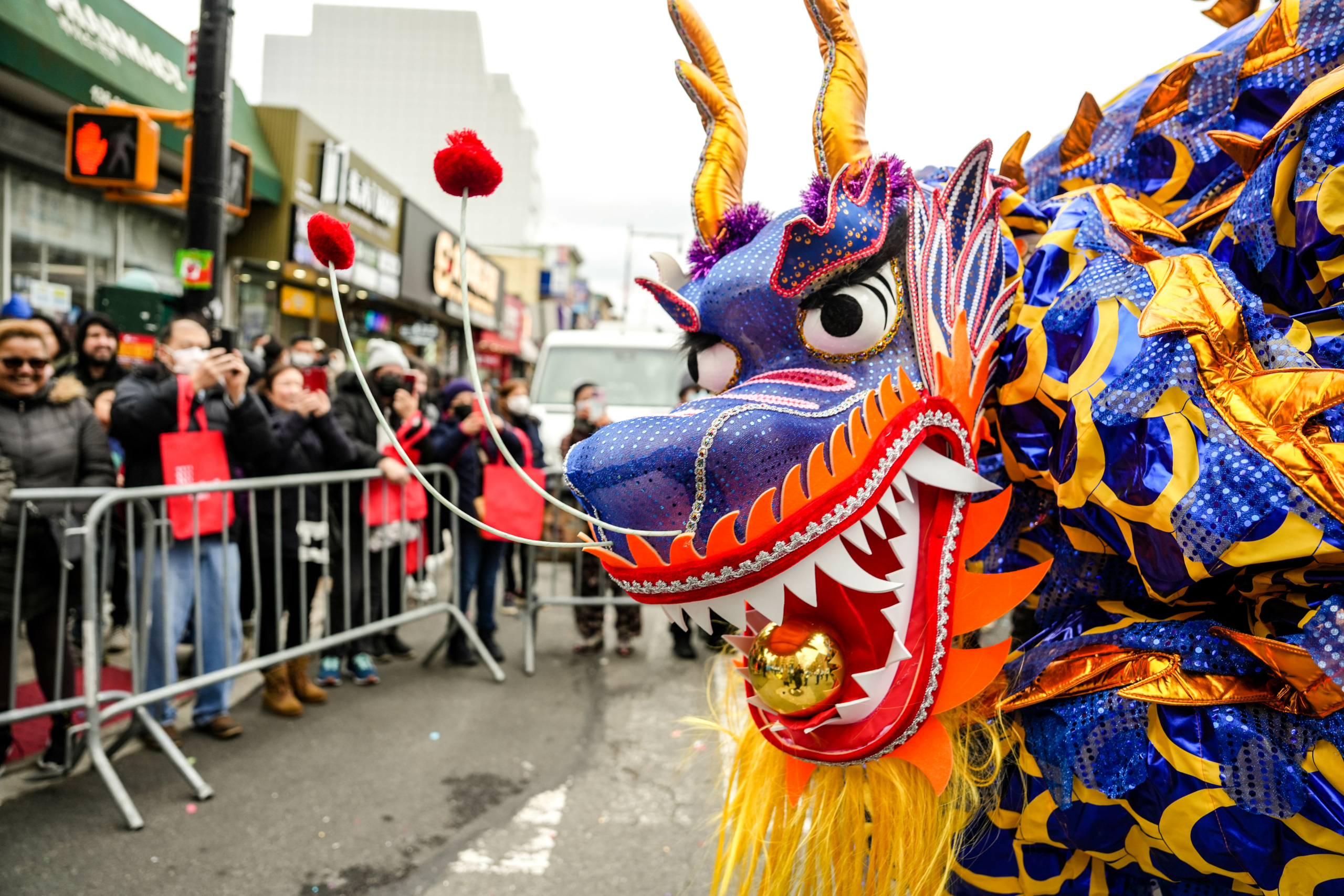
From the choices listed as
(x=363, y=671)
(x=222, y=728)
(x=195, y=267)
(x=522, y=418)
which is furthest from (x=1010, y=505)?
(x=195, y=267)

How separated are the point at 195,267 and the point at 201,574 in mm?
1919

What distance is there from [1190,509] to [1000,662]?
0.31m

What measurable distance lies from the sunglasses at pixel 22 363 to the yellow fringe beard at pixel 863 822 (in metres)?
3.31

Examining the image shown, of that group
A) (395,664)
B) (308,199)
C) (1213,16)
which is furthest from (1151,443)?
(308,199)

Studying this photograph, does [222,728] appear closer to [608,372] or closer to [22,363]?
[22,363]

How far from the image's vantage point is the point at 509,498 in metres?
5.30

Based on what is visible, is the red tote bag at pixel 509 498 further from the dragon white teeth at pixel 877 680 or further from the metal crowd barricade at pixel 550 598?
the dragon white teeth at pixel 877 680

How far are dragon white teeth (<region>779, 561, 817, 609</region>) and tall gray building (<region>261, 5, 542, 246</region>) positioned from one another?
3166 cm

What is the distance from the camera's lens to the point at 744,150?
1472mm

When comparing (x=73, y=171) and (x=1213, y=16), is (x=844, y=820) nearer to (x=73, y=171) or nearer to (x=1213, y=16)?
(x=1213, y=16)

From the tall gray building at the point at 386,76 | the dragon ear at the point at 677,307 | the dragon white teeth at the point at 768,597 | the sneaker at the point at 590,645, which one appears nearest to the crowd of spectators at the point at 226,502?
the sneaker at the point at 590,645

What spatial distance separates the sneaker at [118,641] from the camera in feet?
15.8

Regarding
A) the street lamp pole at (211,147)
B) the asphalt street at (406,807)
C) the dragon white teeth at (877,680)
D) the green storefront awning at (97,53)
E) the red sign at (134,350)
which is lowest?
→ the asphalt street at (406,807)

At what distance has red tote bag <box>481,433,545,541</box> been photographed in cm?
521
